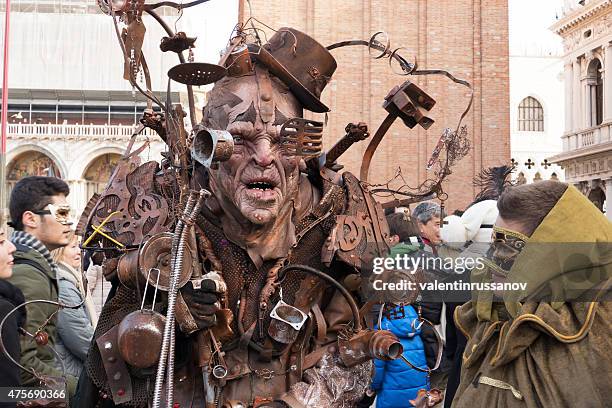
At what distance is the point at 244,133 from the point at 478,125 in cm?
2441

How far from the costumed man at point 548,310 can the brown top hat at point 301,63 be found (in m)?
1.17

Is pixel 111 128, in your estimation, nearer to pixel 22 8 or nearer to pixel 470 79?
pixel 22 8

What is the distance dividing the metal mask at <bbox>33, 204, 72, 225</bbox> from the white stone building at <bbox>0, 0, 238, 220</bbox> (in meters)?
42.5

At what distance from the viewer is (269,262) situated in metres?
3.57

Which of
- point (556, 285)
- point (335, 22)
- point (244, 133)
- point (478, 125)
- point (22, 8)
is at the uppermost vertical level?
point (22, 8)

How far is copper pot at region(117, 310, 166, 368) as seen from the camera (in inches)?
115

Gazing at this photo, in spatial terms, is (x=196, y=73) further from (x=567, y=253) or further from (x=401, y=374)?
(x=401, y=374)

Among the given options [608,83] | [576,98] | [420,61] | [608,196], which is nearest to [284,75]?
[420,61]

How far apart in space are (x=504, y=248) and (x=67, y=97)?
166 feet

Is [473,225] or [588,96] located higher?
[588,96]

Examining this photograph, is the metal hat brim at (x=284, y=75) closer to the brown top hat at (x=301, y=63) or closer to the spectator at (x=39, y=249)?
the brown top hat at (x=301, y=63)

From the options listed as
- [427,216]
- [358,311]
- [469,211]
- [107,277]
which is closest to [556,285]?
[358,311]

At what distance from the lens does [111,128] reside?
4847 cm

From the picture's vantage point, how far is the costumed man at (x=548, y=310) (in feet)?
8.23
